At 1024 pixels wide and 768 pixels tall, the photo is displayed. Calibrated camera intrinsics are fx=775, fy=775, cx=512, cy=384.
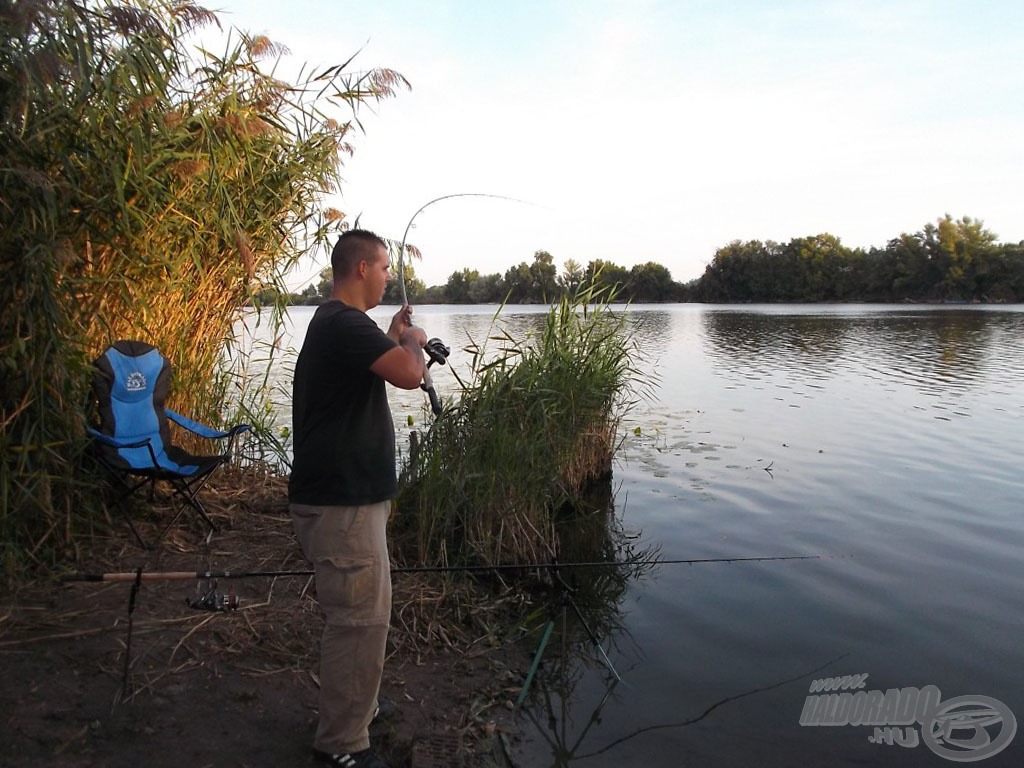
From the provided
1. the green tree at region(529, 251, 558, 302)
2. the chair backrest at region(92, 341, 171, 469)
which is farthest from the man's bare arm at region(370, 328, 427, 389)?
the green tree at region(529, 251, 558, 302)

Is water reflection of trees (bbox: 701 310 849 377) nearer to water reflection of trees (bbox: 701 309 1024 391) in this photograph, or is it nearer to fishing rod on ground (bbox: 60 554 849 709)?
water reflection of trees (bbox: 701 309 1024 391)

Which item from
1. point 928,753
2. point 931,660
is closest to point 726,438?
point 931,660

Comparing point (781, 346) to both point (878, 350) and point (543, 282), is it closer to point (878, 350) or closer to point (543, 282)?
point (878, 350)

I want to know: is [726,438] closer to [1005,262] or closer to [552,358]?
[552,358]

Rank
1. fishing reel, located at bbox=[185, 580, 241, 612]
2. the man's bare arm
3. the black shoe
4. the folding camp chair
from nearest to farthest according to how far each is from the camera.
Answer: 1. the man's bare arm
2. the black shoe
3. fishing reel, located at bbox=[185, 580, 241, 612]
4. the folding camp chair

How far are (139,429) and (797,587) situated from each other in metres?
4.71

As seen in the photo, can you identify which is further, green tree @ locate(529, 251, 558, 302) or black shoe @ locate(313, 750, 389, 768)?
green tree @ locate(529, 251, 558, 302)

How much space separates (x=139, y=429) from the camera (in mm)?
4871

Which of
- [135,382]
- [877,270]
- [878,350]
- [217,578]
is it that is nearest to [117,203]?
[135,382]

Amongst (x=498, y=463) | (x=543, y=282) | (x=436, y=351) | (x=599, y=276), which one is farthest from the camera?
(x=543, y=282)

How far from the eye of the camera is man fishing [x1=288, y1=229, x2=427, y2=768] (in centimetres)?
264

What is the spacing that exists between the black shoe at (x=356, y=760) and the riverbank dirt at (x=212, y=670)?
0.12 metres

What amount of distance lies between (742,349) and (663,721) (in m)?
23.0

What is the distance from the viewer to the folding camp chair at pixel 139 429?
14.5 ft
